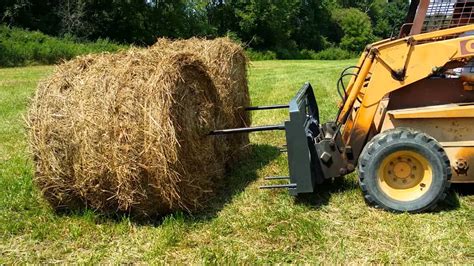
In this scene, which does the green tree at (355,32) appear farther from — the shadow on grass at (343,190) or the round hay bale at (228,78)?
the shadow on grass at (343,190)

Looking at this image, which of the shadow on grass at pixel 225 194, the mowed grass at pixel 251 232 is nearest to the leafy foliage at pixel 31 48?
the shadow on grass at pixel 225 194

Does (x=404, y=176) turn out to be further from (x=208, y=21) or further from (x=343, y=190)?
(x=208, y=21)

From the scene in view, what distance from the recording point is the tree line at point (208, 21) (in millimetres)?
30250

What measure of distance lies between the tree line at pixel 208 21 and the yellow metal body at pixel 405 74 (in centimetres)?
1254

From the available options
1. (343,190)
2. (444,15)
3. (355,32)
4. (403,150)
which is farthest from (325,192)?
(355,32)

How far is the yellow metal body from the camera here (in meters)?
4.27

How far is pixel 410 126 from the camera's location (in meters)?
4.45

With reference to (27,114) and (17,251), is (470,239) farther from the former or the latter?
(27,114)

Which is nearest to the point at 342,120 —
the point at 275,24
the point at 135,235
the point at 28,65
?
the point at 135,235

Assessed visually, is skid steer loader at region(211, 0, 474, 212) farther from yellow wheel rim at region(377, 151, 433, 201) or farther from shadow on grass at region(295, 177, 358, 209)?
shadow on grass at region(295, 177, 358, 209)

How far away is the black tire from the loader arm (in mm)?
277

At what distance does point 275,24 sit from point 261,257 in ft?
142

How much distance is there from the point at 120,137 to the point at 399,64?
242 centimetres

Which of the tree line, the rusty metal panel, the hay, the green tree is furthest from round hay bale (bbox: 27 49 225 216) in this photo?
the green tree
